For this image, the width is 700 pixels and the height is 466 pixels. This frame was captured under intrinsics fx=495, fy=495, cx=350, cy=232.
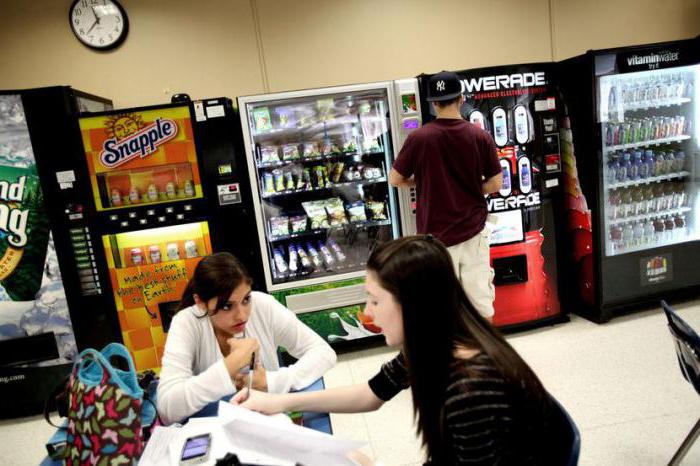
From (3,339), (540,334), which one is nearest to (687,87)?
(540,334)

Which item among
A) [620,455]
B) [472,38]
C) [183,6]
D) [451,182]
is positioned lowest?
[620,455]

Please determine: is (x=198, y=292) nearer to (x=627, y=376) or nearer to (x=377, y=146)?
(x=377, y=146)

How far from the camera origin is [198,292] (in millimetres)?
1723

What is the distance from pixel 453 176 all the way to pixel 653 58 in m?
1.82

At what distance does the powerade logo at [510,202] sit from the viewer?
3537mm

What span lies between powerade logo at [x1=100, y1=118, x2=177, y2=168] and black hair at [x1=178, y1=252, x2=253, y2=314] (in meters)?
1.74

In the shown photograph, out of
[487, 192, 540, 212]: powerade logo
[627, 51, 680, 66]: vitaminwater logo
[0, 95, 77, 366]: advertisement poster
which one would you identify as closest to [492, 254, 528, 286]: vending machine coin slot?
[487, 192, 540, 212]: powerade logo

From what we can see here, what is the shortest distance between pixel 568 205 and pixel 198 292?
10.1 feet

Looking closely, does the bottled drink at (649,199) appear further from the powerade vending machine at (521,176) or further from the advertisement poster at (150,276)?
the advertisement poster at (150,276)

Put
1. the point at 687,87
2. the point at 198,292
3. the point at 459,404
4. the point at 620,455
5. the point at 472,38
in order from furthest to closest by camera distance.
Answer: the point at 472,38 < the point at 687,87 < the point at 620,455 < the point at 198,292 < the point at 459,404

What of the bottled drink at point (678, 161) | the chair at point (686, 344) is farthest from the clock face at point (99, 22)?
the bottled drink at point (678, 161)

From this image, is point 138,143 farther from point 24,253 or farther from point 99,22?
point 99,22

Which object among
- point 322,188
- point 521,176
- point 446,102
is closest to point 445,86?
point 446,102

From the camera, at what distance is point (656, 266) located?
3801mm
